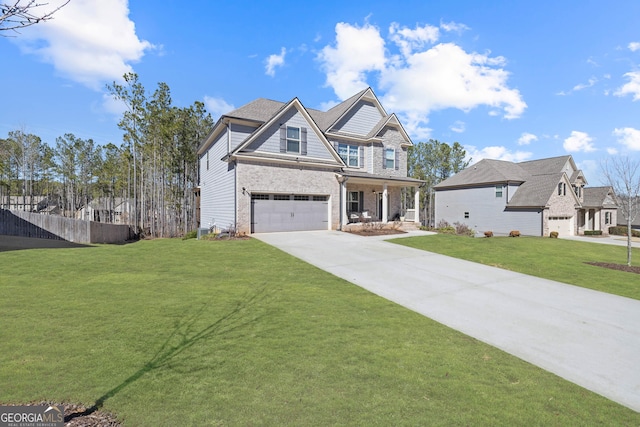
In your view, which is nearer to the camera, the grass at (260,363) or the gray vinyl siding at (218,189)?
the grass at (260,363)

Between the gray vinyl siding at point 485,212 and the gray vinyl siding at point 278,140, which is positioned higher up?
the gray vinyl siding at point 278,140

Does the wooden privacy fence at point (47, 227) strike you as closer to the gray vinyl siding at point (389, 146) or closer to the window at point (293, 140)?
the window at point (293, 140)

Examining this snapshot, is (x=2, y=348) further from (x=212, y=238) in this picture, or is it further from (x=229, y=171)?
(x=229, y=171)

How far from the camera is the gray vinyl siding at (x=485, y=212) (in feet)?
86.0

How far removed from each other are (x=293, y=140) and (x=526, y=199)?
23.6m

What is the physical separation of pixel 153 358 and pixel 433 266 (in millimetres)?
8742

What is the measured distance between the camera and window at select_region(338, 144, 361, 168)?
2145 cm

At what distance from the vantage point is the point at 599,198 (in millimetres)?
32781

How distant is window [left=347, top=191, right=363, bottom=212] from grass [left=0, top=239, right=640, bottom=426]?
1513cm

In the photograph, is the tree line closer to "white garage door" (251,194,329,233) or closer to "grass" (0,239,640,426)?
"white garage door" (251,194,329,233)

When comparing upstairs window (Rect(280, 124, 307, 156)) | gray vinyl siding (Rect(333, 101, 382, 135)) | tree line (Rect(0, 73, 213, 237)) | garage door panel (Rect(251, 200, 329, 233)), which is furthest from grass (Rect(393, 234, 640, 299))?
tree line (Rect(0, 73, 213, 237))

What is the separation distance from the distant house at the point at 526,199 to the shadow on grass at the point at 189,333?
29.2 m

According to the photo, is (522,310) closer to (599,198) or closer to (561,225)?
(561,225)


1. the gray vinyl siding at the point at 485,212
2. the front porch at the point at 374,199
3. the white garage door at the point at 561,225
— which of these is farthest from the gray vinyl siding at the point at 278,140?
the white garage door at the point at 561,225
